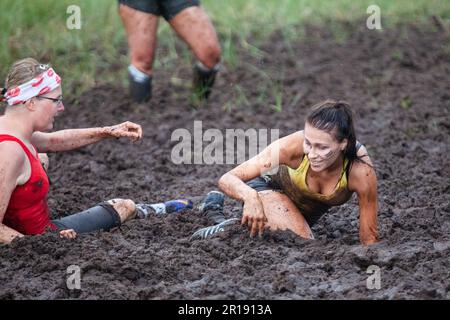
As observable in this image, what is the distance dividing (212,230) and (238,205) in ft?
2.51

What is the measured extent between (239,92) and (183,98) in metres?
0.49

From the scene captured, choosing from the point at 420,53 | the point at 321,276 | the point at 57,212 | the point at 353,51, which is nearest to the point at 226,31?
the point at 353,51

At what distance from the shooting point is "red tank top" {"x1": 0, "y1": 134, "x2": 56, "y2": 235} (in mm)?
4414

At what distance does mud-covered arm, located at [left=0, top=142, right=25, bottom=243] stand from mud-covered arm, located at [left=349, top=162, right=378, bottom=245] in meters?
1.61

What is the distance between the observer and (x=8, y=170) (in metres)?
4.24

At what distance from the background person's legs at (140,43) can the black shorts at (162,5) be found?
3 cm

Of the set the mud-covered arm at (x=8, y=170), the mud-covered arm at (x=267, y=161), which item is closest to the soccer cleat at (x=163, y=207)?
the mud-covered arm at (x=267, y=161)

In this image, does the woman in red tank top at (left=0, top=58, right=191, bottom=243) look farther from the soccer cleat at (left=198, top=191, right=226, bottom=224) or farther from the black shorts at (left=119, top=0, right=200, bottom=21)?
the black shorts at (left=119, top=0, right=200, bottom=21)

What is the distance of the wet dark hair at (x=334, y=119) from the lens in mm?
4320

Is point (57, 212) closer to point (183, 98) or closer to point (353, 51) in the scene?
point (183, 98)

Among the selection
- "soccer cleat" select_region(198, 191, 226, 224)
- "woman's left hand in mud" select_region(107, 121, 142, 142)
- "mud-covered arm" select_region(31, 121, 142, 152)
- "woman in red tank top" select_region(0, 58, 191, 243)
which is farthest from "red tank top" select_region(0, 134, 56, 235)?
"soccer cleat" select_region(198, 191, 226, 224)

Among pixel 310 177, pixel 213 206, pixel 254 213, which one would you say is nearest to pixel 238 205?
pixel 213 206

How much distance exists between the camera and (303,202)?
15.6ft

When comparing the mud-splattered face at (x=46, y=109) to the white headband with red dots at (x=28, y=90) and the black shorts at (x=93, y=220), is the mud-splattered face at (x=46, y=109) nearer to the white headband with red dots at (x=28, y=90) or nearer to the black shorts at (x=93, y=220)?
the white headband with red dots at (x=28, y=90)
